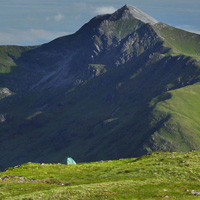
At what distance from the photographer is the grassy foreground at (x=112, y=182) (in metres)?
60.2

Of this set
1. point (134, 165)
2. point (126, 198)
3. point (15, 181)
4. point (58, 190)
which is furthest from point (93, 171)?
point (126, 198)

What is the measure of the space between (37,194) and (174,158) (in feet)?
125

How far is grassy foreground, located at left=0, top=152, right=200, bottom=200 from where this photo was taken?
60156 millimetres

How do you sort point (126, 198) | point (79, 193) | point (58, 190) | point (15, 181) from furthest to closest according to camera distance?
point (15, 181)
point (58, 190)
point (79, 193)
point (126, 198)

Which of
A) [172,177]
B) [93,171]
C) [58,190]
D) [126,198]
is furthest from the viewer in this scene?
[93,171]

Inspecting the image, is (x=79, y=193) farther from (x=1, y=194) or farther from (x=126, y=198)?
(x=1, y=194)

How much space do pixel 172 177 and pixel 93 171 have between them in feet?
73.5

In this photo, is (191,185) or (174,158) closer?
(191,185)

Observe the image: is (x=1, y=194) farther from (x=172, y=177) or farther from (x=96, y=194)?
(x=172, y=177)

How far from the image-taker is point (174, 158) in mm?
92062

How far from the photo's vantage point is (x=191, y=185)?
216 ft

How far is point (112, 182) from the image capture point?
70.3 metres

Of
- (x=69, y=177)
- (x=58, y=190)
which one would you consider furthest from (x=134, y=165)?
(x=58, y=190)

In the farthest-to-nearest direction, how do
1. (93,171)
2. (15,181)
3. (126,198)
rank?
(93,171) → (15,181) → (126,198)
